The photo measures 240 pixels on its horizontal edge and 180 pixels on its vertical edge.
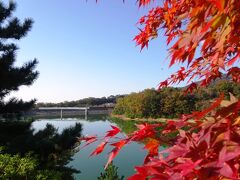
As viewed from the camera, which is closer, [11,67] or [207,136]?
[207,136]

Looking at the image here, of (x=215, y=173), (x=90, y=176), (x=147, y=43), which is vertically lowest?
(x=90, y=176)

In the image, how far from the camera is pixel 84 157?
854 inches

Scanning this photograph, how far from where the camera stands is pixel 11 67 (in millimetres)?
13125

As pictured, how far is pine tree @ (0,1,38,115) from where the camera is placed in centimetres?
1265

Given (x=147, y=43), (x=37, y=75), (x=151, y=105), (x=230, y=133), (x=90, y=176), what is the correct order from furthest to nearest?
1. (x=151, y=105)
2. (x=90, y=176)
3. (x=37, y=75)
4. (x=147, y=43)
5. (x=230, y=133)

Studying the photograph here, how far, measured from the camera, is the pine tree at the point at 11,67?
12648mm

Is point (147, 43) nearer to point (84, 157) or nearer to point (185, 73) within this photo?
point (185, 73)

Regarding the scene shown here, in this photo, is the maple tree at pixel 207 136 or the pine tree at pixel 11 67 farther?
the pine tree at pixel 11 67

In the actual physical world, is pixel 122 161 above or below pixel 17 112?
below

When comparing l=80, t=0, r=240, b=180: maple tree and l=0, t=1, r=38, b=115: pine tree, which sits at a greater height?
l=0, t=1, r=38, b=115: pine tree

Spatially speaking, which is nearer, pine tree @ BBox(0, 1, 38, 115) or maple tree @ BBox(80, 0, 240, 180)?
maple tree @ BBox(80, 0, 240, 180)

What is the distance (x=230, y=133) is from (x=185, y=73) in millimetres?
2256

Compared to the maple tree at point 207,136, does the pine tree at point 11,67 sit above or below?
above

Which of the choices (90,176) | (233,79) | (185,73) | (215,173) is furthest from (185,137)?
(90,176)
